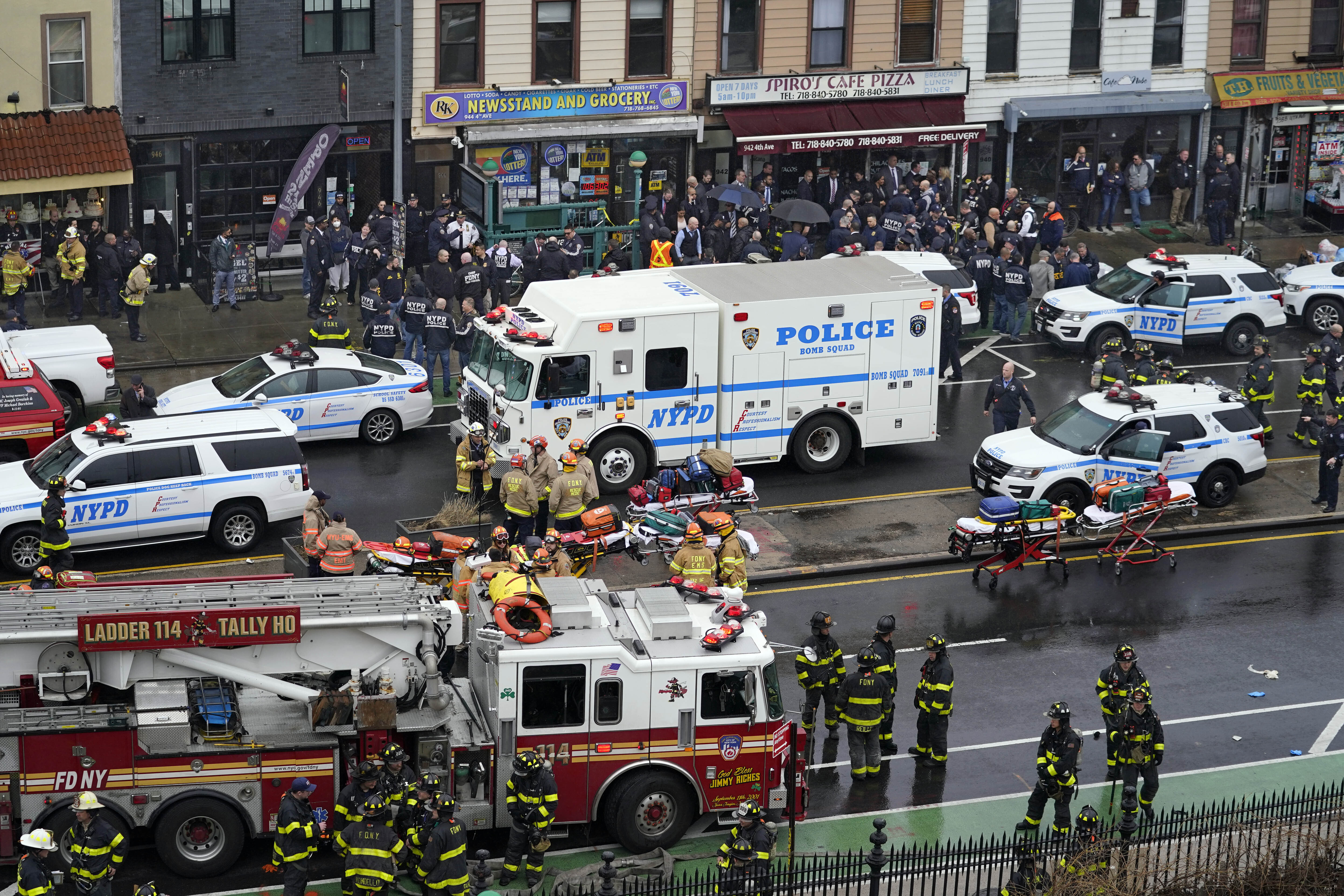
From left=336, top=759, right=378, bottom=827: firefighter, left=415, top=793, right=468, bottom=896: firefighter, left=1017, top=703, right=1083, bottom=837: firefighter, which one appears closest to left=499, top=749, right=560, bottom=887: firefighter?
left=415, top=793, right=468, bottom=896: firefighter

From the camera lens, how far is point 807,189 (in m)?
40.0

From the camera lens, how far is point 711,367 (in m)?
27.5

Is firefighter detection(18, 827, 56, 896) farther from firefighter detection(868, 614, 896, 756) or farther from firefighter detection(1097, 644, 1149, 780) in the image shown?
firefighter detection(1097, 644, 1149, 780)

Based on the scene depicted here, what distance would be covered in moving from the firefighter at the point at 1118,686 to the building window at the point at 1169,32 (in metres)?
26.9

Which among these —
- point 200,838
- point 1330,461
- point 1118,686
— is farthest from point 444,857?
point 1330,461

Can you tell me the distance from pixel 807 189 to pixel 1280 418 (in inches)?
471

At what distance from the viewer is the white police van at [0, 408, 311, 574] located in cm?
2431

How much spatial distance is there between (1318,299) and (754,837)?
24.1 metres

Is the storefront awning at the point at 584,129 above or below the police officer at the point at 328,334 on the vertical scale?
above

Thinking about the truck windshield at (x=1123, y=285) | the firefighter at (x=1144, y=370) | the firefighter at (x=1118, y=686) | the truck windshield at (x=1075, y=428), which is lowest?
the firefighter at (x=1118, y=686)

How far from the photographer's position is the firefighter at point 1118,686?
61.8 feet

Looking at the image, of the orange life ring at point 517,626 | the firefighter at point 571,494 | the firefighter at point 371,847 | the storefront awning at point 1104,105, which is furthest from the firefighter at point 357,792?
the storefront awning at point 1104,105

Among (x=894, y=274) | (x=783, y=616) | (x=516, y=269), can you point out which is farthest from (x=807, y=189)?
(x=783, y=616)

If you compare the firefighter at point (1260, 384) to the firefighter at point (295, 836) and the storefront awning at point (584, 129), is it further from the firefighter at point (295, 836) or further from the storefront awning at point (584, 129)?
the firefighter at point (295, 836)
